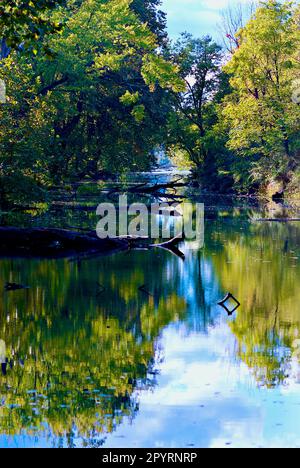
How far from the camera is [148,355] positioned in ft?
35.5

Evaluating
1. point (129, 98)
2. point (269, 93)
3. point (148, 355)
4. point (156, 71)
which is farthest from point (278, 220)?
point (148, 355)

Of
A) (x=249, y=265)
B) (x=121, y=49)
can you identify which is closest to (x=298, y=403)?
(x=249, y=265)

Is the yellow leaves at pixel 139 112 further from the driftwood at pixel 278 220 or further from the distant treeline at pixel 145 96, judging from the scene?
the driftwood at pixel 278 220

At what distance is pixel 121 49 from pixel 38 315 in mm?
40049

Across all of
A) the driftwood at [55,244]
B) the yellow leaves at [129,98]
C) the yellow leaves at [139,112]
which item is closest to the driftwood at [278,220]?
the driftwood at [55,244]

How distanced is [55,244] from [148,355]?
11.5 metres

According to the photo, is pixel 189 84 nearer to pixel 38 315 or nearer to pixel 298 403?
pixel 38 315

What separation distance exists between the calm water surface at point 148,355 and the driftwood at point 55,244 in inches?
59.1

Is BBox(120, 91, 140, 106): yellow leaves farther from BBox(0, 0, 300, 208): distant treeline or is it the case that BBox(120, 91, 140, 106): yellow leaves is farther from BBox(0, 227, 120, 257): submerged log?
BBox(0, 227, 120, 257): submerged log

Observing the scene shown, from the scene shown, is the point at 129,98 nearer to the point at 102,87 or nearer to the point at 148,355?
the point at 102,87

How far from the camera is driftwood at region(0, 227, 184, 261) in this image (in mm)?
21000

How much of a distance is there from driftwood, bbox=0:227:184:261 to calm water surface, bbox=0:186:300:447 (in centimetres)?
150
